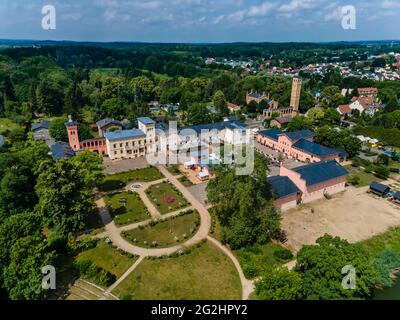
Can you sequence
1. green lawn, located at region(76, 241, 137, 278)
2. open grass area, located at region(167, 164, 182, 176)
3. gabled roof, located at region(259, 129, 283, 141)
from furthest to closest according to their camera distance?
1. gabled roof, located at region(259, 129, 283, 141)
2. open grass area, located at region(167, 164, 182, 176)
3. green lawn, located at region(76, 241, 137, 278)

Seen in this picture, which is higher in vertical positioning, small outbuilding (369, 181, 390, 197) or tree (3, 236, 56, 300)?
small outbuilding (369, 181, 390, 197)

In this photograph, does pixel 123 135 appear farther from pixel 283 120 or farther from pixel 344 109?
pixel 344 109

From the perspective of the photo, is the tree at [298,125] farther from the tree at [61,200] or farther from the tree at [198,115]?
the tree at [61,200]

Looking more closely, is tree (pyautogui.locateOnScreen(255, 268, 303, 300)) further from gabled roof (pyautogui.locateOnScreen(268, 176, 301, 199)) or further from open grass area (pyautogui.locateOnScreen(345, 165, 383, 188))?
open grass area (pyautogui.locateOnScreen(345, 165, 383, 188))

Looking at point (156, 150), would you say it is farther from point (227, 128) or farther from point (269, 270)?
point (269, 270)

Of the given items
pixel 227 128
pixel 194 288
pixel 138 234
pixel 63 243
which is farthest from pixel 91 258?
pixel 227 128

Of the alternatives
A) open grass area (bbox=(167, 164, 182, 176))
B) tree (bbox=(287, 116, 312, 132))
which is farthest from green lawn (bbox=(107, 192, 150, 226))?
tree (bbox=(287, 116, 312, 132))

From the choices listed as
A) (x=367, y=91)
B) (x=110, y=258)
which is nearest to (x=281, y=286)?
(x=110, y=258)

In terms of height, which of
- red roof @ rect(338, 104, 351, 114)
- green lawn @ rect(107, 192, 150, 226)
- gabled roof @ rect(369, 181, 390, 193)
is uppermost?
red roof @ rect(338, 104, 351, 114)
